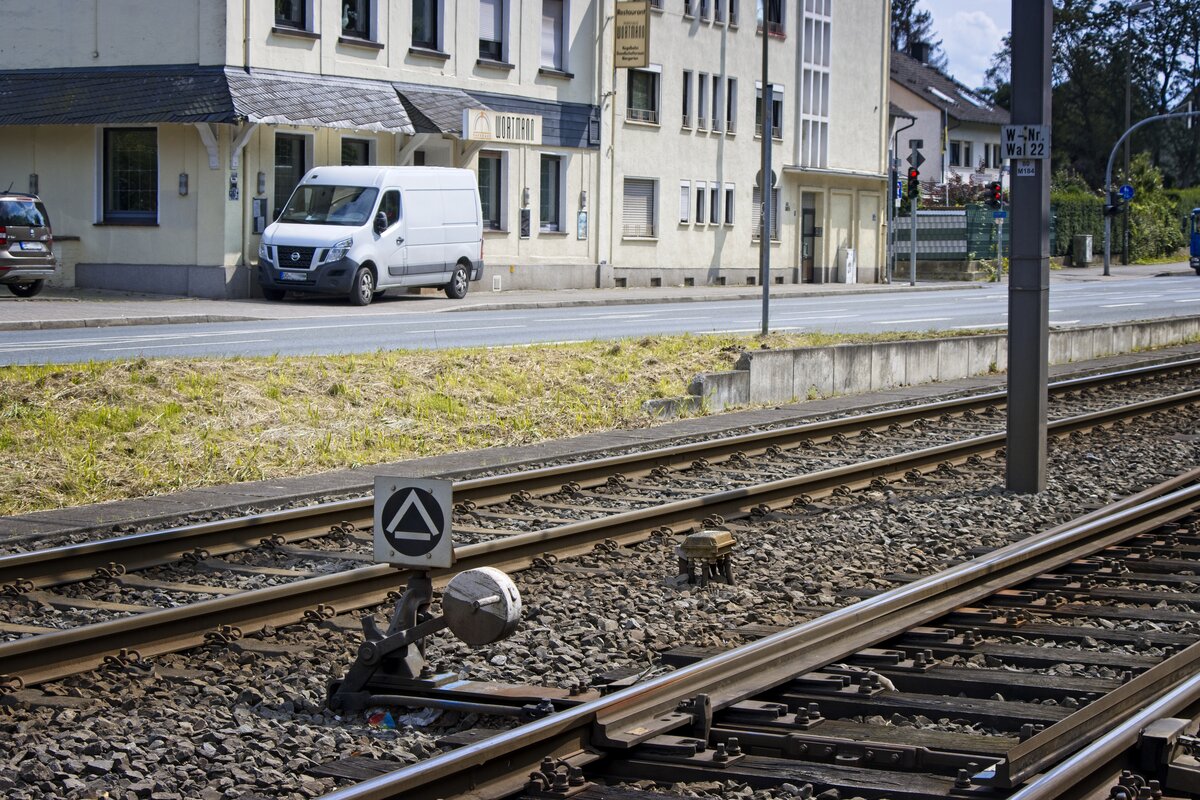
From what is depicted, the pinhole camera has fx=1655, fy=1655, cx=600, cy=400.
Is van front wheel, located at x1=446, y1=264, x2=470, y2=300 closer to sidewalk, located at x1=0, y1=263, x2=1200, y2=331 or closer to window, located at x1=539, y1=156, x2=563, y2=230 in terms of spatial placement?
sidewalk, located at x1=0, y1=263, x2=1200, y2=331

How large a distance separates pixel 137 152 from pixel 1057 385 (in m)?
22.3

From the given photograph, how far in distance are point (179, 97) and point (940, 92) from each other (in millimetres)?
70342

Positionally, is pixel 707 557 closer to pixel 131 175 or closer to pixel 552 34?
pixel 131 175

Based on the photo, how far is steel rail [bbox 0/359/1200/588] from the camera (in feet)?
28.5

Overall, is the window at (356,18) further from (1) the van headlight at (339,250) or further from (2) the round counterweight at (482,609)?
(2) the round counterweight at (482,609)

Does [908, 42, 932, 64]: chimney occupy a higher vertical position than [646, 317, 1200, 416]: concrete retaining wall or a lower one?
higher

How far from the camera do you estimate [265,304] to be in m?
32.9

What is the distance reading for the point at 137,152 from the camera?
1400 inches

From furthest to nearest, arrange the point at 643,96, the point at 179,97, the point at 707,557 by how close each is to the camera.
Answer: the point at 643,96 < the point at 179,97 < the point at 707,557

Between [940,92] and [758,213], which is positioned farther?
[940,92]

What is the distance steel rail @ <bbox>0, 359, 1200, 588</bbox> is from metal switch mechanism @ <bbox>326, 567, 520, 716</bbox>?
9.21ft

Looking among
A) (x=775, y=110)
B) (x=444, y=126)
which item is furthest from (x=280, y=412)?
(x=775, y=110)

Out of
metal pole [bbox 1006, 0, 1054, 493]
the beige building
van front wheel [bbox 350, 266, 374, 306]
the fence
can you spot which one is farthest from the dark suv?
the fence

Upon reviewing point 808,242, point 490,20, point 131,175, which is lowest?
point 808,242
